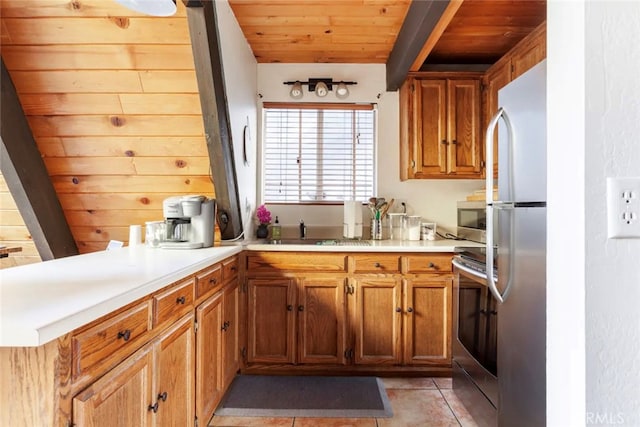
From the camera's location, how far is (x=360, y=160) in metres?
3.11

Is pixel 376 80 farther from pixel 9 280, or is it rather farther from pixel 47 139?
pixel 9 280

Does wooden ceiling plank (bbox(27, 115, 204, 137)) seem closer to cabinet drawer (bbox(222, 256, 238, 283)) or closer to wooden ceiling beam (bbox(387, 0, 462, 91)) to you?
cabinet drawer (bbox(222, 256, 238, 283))

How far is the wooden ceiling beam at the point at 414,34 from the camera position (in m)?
1.85

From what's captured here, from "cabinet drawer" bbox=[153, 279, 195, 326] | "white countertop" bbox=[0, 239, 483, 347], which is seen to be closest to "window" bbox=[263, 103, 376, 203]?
"white countertop" bbox=[0, 239, 483, 347]

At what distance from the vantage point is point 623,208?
26.5 inches

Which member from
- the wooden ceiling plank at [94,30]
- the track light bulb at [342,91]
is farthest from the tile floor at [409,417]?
the track light bulb at [342,91]

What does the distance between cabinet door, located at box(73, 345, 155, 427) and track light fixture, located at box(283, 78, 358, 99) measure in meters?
2.40

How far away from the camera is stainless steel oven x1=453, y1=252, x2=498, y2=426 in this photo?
5.15 ft

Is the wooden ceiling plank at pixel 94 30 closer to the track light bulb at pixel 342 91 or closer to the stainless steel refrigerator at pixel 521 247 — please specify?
the track light bulb at pixel 342 91

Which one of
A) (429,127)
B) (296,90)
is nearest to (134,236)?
(296,90)

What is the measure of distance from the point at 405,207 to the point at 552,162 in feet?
7.33

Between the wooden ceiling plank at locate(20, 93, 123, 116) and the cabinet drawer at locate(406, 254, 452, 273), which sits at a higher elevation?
the wooden ceiling plank at locate(20, 93, 123, 116)

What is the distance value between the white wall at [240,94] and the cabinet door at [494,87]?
72.0 inches

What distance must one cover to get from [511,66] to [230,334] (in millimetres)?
2589
